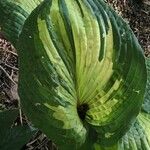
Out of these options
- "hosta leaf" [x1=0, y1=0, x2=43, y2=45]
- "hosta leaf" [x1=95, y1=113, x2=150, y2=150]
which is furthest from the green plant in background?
"hosta leaf" [x1=0, y1=0, x2=43, y2=45]

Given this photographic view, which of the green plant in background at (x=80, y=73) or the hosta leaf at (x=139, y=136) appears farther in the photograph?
the hosta leaf at (x=139, y=136)

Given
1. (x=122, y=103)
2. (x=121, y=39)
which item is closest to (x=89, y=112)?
(x=122, y=103)

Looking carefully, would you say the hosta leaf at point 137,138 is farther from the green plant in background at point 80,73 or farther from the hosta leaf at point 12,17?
the hosta leaf at point 12,17

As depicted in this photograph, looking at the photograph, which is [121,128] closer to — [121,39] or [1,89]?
[121,39]

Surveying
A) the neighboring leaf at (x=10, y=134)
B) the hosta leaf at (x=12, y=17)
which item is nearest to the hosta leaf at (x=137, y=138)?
the neighboring leaf at (x=10, y=134)

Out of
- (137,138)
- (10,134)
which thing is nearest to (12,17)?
(10,134)

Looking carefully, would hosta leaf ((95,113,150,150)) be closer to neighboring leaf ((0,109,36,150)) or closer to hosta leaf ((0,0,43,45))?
neighboring leaf ((0,109,36,150))

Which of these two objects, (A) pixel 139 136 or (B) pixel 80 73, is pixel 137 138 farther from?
(B) pixel 80 73
